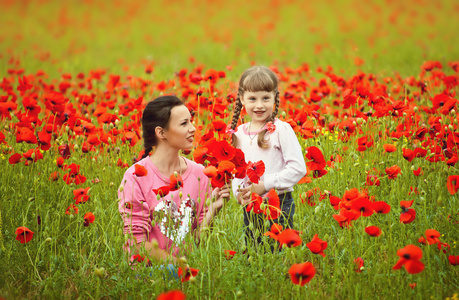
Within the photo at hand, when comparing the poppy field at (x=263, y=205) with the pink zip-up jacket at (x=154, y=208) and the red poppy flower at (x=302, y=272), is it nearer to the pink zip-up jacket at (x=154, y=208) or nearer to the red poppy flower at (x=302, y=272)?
the red poppy flower at (x=302, y=272)

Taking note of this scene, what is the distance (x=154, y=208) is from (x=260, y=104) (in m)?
0.85

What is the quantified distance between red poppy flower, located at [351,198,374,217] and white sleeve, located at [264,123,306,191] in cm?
59

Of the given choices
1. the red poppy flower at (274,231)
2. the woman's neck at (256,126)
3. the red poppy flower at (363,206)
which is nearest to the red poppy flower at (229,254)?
the red poppy flower at (274,231)

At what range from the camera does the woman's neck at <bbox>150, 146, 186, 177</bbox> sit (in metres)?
2.73

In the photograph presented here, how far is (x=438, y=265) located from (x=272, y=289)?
0.90 m

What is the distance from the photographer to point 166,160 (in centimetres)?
274

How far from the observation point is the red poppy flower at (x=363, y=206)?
203cm

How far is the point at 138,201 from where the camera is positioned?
2.57 meters

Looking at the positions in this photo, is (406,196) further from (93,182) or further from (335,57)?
(335,57)

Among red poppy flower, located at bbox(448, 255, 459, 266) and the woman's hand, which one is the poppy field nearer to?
red poppy flower, located at bbox(448, 255, 459, 266)

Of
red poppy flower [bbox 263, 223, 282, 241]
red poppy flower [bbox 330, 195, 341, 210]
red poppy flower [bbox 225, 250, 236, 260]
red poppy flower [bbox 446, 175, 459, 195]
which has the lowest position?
red poppy flower [bbox 225, 250, 236, 260]

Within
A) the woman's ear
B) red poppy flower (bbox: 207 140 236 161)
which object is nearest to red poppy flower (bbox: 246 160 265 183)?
red poppy flower (bbox: 207 140 236 161)

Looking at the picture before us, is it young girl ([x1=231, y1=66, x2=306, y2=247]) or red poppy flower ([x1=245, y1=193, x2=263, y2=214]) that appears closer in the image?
red poppy flower ([x1=245, y1=193, x2=263, y2=214])

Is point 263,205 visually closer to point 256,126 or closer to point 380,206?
point 380,206
